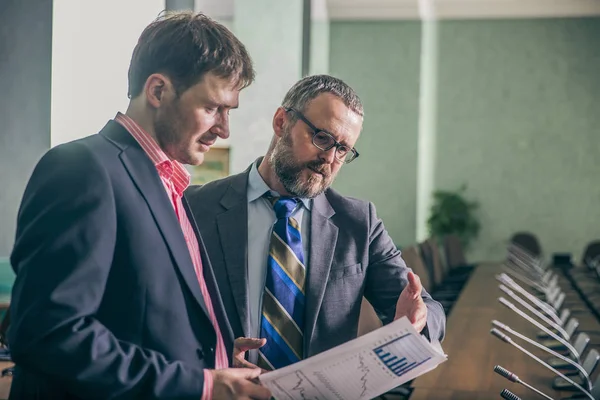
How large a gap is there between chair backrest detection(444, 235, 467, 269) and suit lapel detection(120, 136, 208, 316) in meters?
8.30

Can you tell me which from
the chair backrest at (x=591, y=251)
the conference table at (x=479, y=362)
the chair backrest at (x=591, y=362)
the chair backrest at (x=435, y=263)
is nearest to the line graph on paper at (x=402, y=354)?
the conference table at (x=479, y=362)

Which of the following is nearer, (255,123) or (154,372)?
(154,372)

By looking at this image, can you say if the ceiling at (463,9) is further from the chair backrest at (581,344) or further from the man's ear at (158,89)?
the man's ear at (158,89)

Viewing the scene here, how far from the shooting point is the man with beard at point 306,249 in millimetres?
2004

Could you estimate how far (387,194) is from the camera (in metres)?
12.4

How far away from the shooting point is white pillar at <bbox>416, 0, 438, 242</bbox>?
12.2 m

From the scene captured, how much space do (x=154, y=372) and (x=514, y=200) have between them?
1137 cm

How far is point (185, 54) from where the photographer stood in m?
1.42

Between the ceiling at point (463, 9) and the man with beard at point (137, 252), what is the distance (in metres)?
10.6

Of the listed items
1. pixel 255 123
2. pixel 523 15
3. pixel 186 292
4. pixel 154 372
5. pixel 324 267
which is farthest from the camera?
pixel 523 15

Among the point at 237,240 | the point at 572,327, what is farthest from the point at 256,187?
the point at 572,327

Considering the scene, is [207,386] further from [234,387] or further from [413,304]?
[413,304]

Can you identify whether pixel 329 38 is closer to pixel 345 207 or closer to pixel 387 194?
pixel 387 194

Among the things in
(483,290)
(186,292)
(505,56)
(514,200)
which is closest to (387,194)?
(514,200)
